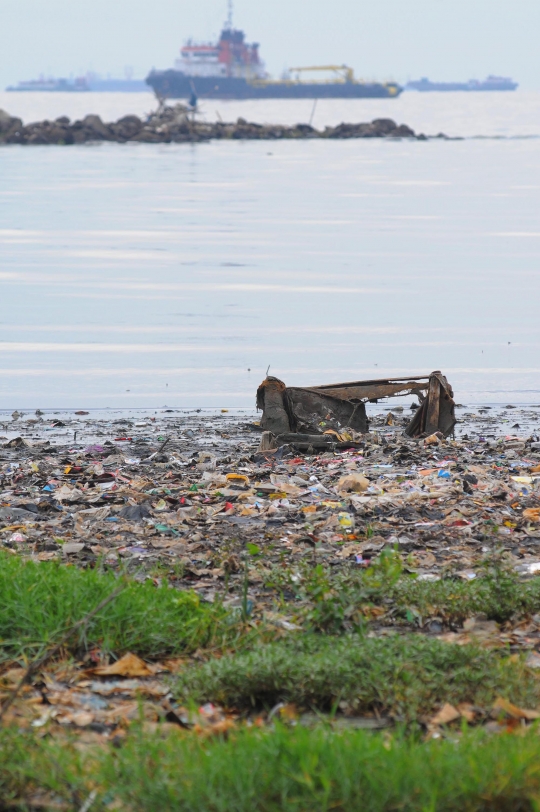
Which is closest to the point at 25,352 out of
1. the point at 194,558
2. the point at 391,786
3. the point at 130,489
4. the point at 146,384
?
the point at 146,384

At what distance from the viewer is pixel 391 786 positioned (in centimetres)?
296

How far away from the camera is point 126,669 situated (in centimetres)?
419

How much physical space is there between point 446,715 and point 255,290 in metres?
14.1

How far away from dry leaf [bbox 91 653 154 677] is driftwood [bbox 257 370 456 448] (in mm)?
4784

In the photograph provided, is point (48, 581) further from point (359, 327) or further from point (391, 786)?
point (359, 327)

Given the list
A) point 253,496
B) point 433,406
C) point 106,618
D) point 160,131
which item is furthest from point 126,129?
point 106,618

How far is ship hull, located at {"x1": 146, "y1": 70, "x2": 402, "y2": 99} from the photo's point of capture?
592ft

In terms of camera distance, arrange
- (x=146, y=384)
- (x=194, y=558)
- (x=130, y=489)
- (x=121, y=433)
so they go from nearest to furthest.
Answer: (x=194, y=558) → (x=130, y=489) → (x=121, y=433) → (x=146, y=384)

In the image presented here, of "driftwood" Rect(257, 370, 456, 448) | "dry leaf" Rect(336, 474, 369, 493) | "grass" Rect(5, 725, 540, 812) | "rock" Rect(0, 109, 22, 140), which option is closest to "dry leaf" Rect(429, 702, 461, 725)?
"grass" Rect(5, 725, 540, 812)

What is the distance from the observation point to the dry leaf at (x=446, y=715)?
12.0ft

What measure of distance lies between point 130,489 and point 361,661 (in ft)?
11.3

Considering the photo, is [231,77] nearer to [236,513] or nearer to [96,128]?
[96,128]

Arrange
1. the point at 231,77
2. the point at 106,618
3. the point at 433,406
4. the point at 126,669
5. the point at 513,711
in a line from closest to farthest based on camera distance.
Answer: the point at 513,711 < the point at 126,669 < the point at 106,618 < the point at 433,406 < the point at 231,77

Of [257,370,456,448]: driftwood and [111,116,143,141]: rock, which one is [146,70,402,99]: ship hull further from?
[257,370,456,448]: driftwood
